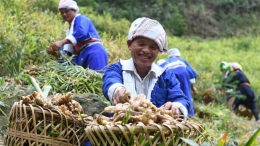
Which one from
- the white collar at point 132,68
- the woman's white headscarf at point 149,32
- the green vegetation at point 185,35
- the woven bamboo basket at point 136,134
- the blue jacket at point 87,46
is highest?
the woman's white headscarf at point 149,32

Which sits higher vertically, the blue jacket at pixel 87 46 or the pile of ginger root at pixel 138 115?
the pile of ginger root at pixel 138 115

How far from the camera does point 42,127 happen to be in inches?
110

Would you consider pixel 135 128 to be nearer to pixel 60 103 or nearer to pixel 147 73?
pixel 60 103

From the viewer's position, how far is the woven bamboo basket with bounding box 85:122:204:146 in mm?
2363

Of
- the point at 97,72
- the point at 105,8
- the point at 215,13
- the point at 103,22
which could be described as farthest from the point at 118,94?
the point at 215,13

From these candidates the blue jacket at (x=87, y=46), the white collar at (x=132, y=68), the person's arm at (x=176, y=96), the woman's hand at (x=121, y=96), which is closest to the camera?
the woman's hand at (x=121, y=96)

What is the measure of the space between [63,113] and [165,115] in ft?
1.86

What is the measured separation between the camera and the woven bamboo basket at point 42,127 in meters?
2.74

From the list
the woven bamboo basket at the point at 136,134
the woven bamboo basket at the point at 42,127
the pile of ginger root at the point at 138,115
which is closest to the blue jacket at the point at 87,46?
the woven bamboo basket at the point at 42,127

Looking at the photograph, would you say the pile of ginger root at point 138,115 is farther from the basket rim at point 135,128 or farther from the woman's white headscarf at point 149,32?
the woman's white headscarf at point 149,32

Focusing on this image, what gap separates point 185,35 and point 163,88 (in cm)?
1825

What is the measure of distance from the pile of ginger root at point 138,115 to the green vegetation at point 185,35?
186 cm

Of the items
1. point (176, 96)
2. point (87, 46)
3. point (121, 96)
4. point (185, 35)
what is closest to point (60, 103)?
point (121, 96)

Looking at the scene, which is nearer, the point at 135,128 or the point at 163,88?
A: the point at 135,128
